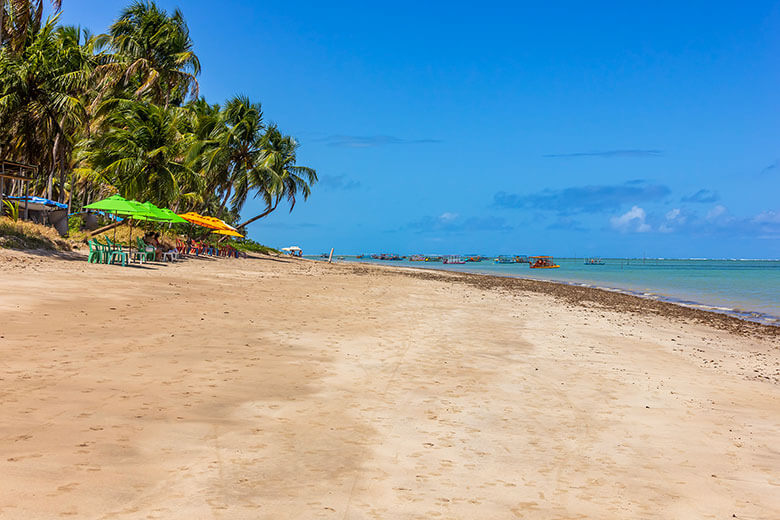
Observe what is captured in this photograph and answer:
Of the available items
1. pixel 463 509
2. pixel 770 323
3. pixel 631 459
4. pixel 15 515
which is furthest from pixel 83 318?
pixel 770 323

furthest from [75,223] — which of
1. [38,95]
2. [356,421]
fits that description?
[356,421]

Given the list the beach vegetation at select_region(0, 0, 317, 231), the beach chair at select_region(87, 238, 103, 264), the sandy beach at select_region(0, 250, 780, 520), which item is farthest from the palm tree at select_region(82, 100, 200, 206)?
the sandy beach at select_region(0, 250, 780, 520)

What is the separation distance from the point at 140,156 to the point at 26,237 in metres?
12.4

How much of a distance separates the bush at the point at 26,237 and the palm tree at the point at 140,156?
9420 millimetres

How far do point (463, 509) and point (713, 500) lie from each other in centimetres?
178

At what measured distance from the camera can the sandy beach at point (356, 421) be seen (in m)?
3.38

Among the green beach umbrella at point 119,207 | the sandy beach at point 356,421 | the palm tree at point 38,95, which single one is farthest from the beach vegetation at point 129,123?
the sandy beach at point 356,421

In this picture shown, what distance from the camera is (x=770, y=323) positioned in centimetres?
1759

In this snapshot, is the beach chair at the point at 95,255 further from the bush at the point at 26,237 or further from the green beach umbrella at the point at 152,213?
the green beach umbrella at the point at 152,213

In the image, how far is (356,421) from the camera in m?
4.94

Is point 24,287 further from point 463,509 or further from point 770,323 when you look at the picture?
point 770,323

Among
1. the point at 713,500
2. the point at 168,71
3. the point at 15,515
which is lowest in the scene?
the point at 15,515

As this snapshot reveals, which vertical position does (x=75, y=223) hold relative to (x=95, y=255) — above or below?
above

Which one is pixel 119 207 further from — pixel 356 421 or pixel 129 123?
pixel 356 421
